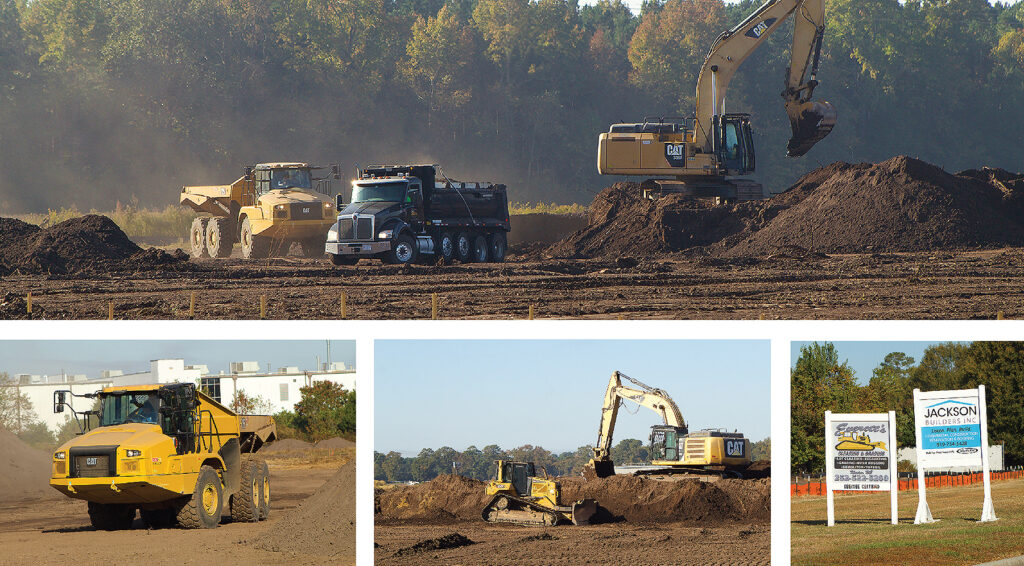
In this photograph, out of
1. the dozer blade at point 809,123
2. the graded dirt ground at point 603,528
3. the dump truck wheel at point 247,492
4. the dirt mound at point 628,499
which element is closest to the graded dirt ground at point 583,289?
the dozer blade at point 809,123

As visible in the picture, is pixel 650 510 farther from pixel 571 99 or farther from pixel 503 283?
pixel 571 99

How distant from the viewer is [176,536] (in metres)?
9.19

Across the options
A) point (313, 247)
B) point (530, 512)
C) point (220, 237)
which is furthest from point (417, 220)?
point (530, 512)

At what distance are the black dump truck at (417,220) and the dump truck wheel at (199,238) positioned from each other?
23.2 feet

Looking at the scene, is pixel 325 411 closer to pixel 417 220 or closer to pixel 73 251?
pixel 417 220

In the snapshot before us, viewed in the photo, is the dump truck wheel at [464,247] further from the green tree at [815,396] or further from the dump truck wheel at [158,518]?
the green tree at [815,396]

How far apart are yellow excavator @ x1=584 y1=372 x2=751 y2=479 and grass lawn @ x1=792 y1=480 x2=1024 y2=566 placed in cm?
91

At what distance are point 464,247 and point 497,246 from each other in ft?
4.13

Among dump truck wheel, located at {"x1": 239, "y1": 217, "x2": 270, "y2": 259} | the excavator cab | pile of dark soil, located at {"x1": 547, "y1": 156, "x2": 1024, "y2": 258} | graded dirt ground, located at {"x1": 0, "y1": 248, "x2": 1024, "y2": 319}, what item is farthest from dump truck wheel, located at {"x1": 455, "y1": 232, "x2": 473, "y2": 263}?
the excavator cab

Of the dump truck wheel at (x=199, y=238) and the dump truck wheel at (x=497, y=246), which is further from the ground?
the dump truck wheel at (x=199, y=238)

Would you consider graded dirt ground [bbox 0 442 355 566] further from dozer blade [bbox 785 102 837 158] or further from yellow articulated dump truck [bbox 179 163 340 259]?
dozer blade [bbox 785 102 837 158]

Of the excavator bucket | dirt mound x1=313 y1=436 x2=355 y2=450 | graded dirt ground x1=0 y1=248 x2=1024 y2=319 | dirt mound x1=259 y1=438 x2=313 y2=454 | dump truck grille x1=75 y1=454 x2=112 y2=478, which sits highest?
graded dirt ground x1=0 y1=248 x2=1024 y2=319

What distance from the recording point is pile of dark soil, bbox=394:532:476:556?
9.09 m

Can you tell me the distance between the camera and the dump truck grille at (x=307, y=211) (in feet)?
106
